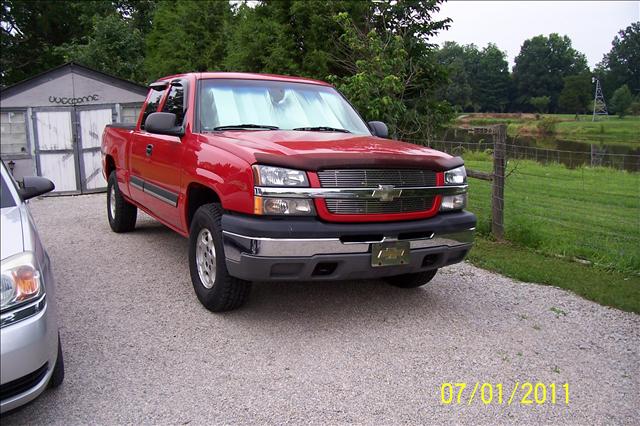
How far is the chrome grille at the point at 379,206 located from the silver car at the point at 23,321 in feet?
6.36

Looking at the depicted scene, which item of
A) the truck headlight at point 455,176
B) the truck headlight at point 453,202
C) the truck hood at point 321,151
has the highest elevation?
the truck hood at point 321,151

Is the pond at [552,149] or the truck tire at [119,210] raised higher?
the pond at [552,149]

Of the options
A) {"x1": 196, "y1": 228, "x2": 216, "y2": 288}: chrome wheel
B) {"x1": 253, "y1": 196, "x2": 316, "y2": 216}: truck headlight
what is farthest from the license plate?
{"x1": 196, "y1": 228, "x2": 216, "y2": 288}: chrome wheel

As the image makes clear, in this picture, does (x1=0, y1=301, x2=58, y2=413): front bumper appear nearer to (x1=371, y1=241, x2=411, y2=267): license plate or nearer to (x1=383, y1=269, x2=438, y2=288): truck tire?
(x1=371, y1=241, x2=411, y2=267): license plate

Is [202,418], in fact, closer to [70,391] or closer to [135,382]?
[135,382]

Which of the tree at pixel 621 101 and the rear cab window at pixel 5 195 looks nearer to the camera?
the rear cab window at pixel 5 195

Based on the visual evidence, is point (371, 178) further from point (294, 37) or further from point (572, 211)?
point (294, 37)

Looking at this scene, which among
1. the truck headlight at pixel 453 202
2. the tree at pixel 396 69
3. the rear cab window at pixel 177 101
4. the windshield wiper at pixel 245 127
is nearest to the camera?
the truck headlight at pixel 453 202

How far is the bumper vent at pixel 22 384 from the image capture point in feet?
8.86

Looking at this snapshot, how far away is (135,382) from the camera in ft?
11.7

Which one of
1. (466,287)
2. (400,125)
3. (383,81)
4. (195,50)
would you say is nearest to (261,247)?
(466,287)

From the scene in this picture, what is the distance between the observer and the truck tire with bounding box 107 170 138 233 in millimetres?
7715

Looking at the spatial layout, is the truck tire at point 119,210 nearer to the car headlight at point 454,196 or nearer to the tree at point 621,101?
the car headlight at point 454,196

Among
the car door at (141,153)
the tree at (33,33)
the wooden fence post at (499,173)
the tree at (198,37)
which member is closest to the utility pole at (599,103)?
the wooden fence post at (499,173)
